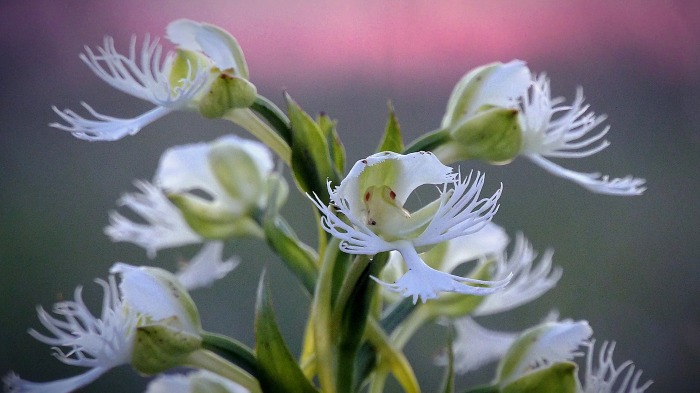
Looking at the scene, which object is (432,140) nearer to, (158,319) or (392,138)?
(392,138)

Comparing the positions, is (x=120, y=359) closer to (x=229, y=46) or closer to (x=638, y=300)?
(x=229, y=46)

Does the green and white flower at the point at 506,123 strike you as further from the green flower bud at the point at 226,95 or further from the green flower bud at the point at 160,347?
the green flower bud at the point at 160,347

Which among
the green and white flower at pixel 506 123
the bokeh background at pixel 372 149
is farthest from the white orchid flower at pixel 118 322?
the bokeh background at pixel 372 149

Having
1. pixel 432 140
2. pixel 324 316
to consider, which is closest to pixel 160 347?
pixel 324 316

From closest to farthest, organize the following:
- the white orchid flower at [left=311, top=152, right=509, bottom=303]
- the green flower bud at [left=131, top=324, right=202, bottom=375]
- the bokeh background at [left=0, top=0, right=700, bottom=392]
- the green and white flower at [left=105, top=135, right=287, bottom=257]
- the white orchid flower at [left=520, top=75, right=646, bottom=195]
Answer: the white orchid flower at [left=311, top=152, right=509, bottom=303], the green flower bud at [left=131, top=324, right=202, bottom=375], the white orchid flower at [left=520, top=75, right=646, bottom=195], the green and white flower at [left=105, top=135, right=287, bottom=257], the bokeh background at [left=0, top=0, right=700, bottom=392]

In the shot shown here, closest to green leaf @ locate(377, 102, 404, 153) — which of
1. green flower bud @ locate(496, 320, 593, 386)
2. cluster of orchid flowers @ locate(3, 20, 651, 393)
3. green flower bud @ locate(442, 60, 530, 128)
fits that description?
cluster of orchid flowers @ locate(3, 20, 651, 393)

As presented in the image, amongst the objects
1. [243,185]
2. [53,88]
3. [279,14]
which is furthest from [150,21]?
[243,185]

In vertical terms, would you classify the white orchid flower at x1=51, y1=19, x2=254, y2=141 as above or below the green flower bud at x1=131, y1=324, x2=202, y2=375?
above

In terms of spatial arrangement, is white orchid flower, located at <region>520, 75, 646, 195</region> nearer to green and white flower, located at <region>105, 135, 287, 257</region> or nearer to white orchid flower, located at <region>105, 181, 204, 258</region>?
green and white flower, located at <region>105, 135, 287, 257</region>
